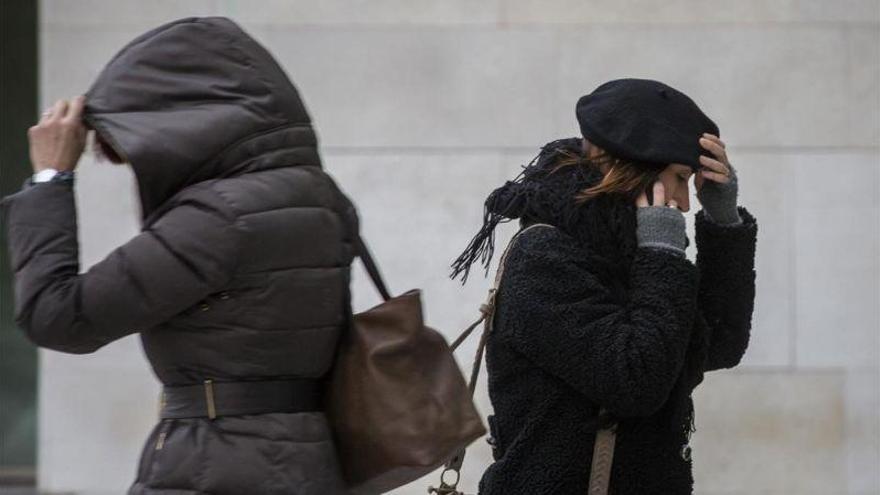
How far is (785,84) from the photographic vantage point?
6.37 meters

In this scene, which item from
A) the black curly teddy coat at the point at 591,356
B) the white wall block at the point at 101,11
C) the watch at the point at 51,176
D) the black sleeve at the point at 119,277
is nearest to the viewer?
the black sleeve at the point at 119,277

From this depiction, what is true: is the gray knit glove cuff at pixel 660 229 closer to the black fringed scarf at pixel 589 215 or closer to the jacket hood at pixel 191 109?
the black fringed scarf at pixel 589 215

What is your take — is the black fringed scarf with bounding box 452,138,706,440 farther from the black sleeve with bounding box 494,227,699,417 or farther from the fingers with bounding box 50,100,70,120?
the fingers with bounding box 50,100,70,120

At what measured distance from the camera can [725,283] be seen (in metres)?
3.48

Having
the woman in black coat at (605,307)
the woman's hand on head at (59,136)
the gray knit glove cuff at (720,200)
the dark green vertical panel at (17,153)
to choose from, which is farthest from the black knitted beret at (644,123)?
the dark green vertical panel at (17,153)

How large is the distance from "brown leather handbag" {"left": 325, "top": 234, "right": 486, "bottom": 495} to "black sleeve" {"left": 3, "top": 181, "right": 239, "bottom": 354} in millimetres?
342

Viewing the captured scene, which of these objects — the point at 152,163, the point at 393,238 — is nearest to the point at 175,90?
the point at 152,163

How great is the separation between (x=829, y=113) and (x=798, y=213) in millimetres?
406

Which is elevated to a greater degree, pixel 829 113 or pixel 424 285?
pixel 829 113

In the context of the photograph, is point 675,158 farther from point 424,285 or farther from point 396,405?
point 424,285

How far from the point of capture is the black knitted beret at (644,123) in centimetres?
324

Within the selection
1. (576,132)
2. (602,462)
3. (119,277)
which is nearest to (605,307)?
(602,462)

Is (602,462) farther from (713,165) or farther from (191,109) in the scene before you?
(191,109)

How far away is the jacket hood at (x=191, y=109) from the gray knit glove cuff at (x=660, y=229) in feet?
2.24
